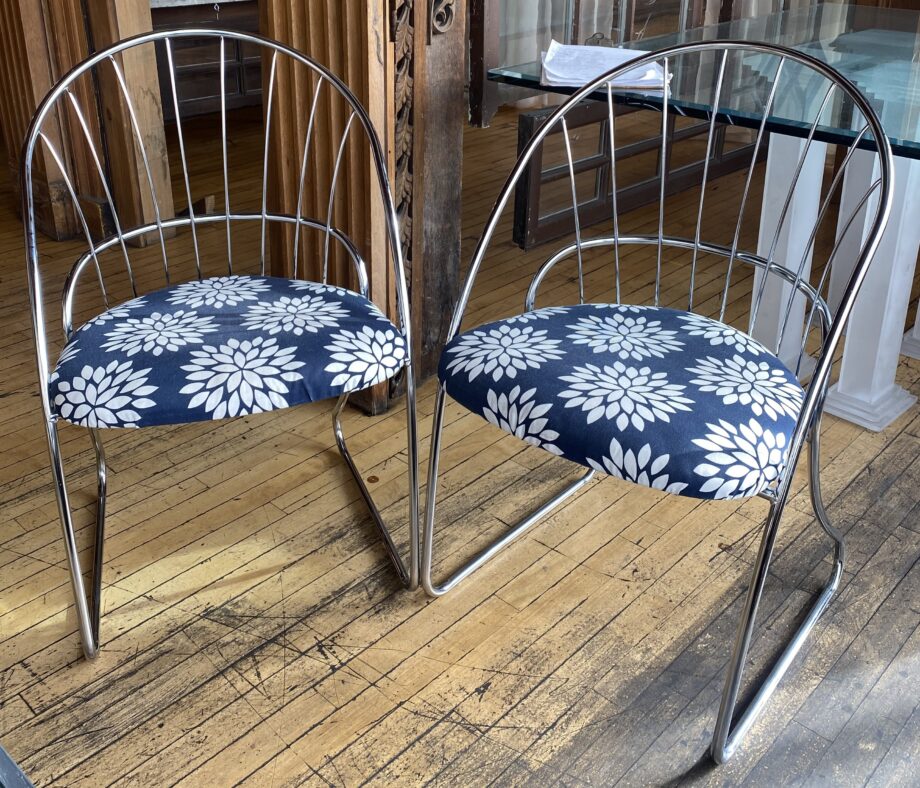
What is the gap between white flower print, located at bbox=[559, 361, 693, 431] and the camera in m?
1.15

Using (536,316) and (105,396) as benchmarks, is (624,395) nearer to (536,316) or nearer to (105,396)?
(536,316)

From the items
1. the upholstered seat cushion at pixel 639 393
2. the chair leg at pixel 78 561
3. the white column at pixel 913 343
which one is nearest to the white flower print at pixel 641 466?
the upholstered seat cushion at pixel 639 393

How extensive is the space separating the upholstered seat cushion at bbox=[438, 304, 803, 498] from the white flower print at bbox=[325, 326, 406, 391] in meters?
0.08

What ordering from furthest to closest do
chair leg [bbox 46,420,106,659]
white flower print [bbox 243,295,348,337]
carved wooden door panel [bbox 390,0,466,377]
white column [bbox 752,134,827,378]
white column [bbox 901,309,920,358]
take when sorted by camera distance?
white column [bbox 901,309,920,358] < white column [bbox 752,134,827,378] < carved wooden door panel [bbox 390,0,466,377] < white flower print [bbox 243,295,348,337] < chair leg [bbox 46,420,106,659]

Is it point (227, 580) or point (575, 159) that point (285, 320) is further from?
point (575, 159)

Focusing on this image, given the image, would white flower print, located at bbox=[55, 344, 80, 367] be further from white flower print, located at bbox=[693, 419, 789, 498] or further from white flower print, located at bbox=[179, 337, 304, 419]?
white flower print, located at bbox=[693, 419, 789, 498]

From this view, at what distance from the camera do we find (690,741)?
1.28m

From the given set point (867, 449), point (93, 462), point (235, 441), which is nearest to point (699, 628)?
point (867, 449)

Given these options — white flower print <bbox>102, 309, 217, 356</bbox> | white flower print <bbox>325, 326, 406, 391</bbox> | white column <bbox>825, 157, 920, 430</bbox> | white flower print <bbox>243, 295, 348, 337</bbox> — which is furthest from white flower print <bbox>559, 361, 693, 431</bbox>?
white column <bbox>825, 157, 920, 430</bbox>

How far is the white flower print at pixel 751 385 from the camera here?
1181 millimetres

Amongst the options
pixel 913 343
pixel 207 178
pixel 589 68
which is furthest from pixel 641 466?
pixel 207 178

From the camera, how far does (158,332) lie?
1370mm

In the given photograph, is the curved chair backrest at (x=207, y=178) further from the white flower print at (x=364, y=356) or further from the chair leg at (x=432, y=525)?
the chair leg at (x=432, y=525)

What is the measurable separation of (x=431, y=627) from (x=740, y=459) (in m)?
0.60
